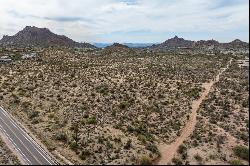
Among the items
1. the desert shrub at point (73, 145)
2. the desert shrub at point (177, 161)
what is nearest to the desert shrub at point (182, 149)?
the desert shrub at point (177, 161)

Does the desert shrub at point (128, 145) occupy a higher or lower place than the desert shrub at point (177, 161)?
lower

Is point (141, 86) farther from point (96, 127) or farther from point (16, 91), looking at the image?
point (16, 91)

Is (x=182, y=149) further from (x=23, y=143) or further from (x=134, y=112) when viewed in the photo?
(x=23, y=143)

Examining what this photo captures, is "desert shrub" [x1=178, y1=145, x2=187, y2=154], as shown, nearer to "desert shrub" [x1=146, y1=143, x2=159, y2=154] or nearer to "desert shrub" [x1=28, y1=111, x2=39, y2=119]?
"desert shrub" [x1=146, y1=143, x2=159, y2=154]

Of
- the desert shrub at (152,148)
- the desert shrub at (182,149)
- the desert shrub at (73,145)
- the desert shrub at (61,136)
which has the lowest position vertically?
the desert shrub at (73,145)

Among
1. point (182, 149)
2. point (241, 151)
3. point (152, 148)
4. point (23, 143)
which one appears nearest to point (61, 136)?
point (23, 143)

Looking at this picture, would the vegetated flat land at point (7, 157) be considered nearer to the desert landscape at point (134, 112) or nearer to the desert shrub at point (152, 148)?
the desert landscape at point (134, 112)

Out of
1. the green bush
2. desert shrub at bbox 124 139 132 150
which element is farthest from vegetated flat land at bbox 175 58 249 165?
desert shrub at bbox 124 139 132 150
